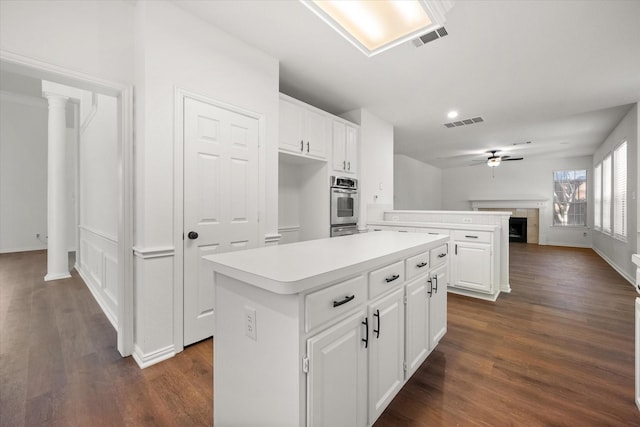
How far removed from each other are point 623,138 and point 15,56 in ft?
25.0

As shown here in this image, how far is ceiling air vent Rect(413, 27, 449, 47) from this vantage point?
2.38 meters

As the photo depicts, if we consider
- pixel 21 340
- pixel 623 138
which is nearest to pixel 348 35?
pixel 21 340

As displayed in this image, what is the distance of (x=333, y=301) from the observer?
1.05 metres

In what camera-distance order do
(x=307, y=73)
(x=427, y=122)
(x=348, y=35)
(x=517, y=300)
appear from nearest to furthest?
(x=348, y=35) < (x=307, y=73) < (x=517, y=300) < (x=427, y=122)

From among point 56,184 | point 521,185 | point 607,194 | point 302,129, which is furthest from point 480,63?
point 521,185

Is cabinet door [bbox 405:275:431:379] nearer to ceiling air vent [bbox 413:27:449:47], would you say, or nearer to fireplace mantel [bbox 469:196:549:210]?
ceiling air vent [bbox 413:27:449:47]

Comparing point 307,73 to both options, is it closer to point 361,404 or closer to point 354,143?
point 354,143

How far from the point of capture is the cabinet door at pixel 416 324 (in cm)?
157

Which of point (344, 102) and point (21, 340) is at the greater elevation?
point (344, 102)

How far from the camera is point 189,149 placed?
2.16 meters

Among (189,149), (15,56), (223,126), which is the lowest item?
(189,149)

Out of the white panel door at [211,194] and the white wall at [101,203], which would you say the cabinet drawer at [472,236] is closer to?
the white panel door at [211,194]

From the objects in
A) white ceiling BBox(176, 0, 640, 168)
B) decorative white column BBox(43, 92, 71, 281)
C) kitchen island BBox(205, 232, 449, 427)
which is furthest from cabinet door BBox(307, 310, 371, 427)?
decorative white column BBox(43, 92, 71, 281)

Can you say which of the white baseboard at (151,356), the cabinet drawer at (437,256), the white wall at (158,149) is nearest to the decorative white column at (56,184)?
the white wall at (158,149)
